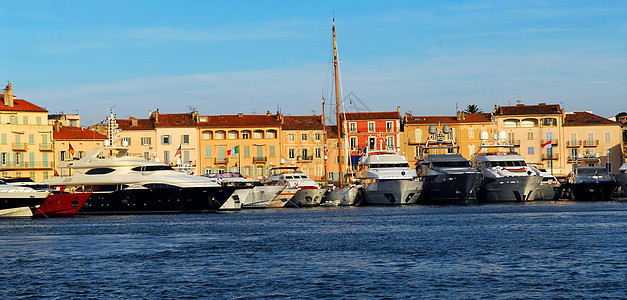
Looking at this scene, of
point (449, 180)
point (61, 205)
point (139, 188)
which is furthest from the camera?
point (449, 180)

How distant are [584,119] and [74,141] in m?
70.3

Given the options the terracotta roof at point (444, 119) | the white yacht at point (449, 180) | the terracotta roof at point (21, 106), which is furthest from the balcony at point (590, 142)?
the terracotta roof at point (21, 106)

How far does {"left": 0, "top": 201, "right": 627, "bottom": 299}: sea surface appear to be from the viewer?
27.7 m

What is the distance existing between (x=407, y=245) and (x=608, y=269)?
37.2 ft

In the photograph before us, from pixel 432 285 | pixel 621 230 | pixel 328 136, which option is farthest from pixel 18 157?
pixel 432 285

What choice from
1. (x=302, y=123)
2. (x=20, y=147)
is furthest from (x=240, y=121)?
(x=20, y=147)

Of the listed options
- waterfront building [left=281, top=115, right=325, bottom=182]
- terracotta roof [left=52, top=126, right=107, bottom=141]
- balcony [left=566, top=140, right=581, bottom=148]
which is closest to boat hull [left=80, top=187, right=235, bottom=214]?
terracotta roof [left=52, top=126, right=107, bottom=141]

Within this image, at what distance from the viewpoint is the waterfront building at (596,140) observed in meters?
121

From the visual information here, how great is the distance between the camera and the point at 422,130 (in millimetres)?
122562

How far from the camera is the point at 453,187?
8206 centimetres

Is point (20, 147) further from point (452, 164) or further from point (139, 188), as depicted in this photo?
Result: point (452, 164)

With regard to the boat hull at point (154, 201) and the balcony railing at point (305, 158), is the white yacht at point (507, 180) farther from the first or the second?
the balcony railing at point (305, 158)

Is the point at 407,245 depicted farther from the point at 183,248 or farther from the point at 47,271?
the point at 47,271

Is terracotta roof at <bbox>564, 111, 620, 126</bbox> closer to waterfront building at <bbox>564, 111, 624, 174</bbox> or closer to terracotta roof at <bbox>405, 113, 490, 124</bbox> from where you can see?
waterfront building at <bbox>564, 111, 624, 174</bbox>
